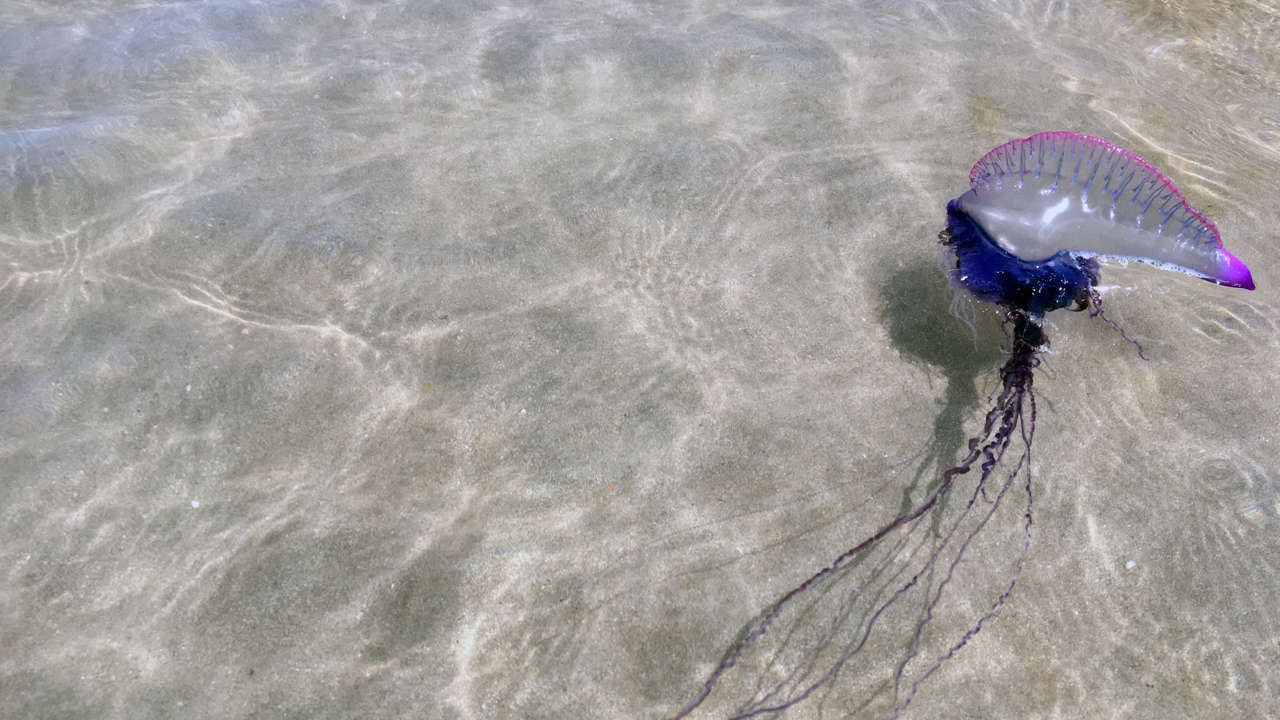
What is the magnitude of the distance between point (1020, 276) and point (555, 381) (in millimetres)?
1596

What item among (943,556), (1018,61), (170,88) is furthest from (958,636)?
(170,88)

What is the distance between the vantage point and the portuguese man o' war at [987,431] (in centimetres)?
186

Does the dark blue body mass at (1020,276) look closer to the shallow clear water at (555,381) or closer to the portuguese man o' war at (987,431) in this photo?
the portuguese man o' war at (987,431)

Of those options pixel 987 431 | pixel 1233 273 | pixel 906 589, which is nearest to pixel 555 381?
pixel 906 589

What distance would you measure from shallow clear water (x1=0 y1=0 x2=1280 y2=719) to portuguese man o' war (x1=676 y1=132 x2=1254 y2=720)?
0.16 ft

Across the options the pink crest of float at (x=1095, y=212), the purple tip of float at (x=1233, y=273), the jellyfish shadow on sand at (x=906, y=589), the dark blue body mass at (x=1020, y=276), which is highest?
the pink crest of float at (x=1095, y=212)

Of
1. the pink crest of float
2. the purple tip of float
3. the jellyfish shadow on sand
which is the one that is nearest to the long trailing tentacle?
the jellyfish shadow on sand

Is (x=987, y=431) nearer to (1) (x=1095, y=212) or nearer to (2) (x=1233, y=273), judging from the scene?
(1) (x=1095, y=212)

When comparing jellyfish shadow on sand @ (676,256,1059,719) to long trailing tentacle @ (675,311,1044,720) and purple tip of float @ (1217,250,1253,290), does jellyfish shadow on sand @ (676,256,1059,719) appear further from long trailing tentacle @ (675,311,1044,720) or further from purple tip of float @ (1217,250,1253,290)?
purple tip of float @ (1217,250,1253,290)

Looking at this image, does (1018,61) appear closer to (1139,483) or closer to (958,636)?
(1139,483)

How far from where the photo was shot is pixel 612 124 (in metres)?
3.32

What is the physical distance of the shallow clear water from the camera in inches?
72.7

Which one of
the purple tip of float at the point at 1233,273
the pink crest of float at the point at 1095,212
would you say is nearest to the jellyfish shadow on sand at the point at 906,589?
the pink crest of float at the point at 1095,212

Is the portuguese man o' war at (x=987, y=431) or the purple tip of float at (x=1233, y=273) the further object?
the purple tip of float at (x=1233, y=273)
